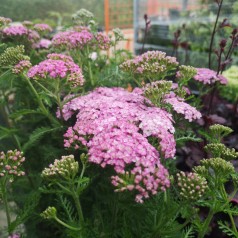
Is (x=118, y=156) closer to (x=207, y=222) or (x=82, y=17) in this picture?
(x=207, y=222)

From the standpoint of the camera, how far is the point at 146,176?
83 cm

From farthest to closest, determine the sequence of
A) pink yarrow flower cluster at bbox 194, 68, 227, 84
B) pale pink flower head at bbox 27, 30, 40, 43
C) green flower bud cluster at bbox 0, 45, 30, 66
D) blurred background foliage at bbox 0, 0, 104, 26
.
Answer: blurred background foliage at bbox 0, 0, 104, 26 < pale pink flower head at bbox 27, 30, 40, 43 < pink yarrow flower cluster at bbox 194, 68, 227, 84 < green flower bud cluster at bbox 0, 45, 30, 66

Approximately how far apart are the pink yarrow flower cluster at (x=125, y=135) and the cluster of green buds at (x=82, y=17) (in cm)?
69

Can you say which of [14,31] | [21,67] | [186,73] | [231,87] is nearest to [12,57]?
[21,67]

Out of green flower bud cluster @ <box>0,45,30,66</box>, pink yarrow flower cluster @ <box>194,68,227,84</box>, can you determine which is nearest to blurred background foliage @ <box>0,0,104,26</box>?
green flower bud cluster @ <box>0,45,30,66</box>

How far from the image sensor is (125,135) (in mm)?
936

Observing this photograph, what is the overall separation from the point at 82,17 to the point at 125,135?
110 centimetres

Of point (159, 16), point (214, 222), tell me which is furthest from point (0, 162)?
point (159, 16)

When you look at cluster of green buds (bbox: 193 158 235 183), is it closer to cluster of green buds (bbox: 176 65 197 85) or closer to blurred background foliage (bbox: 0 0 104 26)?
cluster of green buds (bbox: 176 65 197 85)

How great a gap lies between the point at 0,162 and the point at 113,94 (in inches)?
19.1

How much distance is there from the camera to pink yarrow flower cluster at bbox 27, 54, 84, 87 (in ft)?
3.78

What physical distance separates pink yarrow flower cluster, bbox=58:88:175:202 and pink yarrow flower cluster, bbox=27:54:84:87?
0.26 ft

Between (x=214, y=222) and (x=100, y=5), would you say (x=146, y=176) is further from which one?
(x=100, y=5)

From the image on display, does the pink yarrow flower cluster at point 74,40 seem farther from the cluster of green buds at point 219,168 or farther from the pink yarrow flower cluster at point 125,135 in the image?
the cluster of green buds at point 219,168
